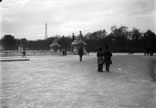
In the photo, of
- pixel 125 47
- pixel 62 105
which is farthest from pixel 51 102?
pixel 125 47

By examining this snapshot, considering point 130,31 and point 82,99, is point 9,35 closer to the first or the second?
point 130,31

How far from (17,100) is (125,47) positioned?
103 metres

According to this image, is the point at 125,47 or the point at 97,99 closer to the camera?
the point at 97,99

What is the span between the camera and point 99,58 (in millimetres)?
16812

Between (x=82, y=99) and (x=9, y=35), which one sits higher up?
(x=9, y=35)

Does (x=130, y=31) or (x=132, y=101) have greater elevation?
(x=130, y=31)

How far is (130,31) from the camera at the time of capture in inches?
4464

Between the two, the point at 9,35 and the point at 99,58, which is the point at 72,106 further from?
the point at 9,35

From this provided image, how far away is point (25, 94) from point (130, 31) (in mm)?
109204

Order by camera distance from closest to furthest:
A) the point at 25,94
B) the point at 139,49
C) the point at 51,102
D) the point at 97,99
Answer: the point at 51,102
the point at 97,99
the point at 25,94
the point at 139,49

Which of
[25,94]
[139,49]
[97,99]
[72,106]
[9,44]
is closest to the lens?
[72,106]

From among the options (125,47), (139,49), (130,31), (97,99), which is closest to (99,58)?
(97,99)

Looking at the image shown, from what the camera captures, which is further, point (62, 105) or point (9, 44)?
point (9, 44)

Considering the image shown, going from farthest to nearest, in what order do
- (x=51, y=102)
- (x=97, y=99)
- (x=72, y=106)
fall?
(x=97, y=99) < (x=51, y=102) < (x=72, y=106)
